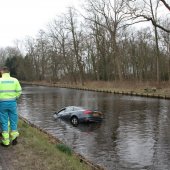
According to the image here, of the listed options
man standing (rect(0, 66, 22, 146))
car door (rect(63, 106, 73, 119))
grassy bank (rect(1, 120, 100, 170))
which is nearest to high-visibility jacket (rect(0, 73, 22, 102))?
man standing (rect(0, 66, 22, 146))

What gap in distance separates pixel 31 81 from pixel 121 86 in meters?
70.0

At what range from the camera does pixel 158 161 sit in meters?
13.2

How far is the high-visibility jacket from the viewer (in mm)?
9234

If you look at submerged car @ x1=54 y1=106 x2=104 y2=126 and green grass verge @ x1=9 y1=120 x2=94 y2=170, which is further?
submerged car @ x1=54 y1=106 x2=104 y2=126

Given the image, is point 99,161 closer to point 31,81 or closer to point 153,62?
point 153,62

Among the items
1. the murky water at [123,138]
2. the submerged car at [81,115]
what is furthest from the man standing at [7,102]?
the submerged car at [81,115]

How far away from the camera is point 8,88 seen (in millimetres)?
9289

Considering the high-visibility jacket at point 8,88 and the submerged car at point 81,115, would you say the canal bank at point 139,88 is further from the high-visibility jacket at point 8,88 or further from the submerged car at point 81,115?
the high-visibility jacket at point 8,88

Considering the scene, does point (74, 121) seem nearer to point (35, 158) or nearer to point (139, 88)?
point (35, 158)

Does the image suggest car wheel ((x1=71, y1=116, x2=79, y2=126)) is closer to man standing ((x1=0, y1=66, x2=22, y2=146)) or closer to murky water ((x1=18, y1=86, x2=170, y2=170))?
murky water ((x1=18, y1=86, x2=170, y2=170))

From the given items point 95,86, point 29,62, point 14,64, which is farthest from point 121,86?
point 14,64

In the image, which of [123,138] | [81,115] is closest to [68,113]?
[81,115]

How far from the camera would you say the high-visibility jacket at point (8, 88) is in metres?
9.23

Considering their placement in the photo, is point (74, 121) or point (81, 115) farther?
point (74, 121)
